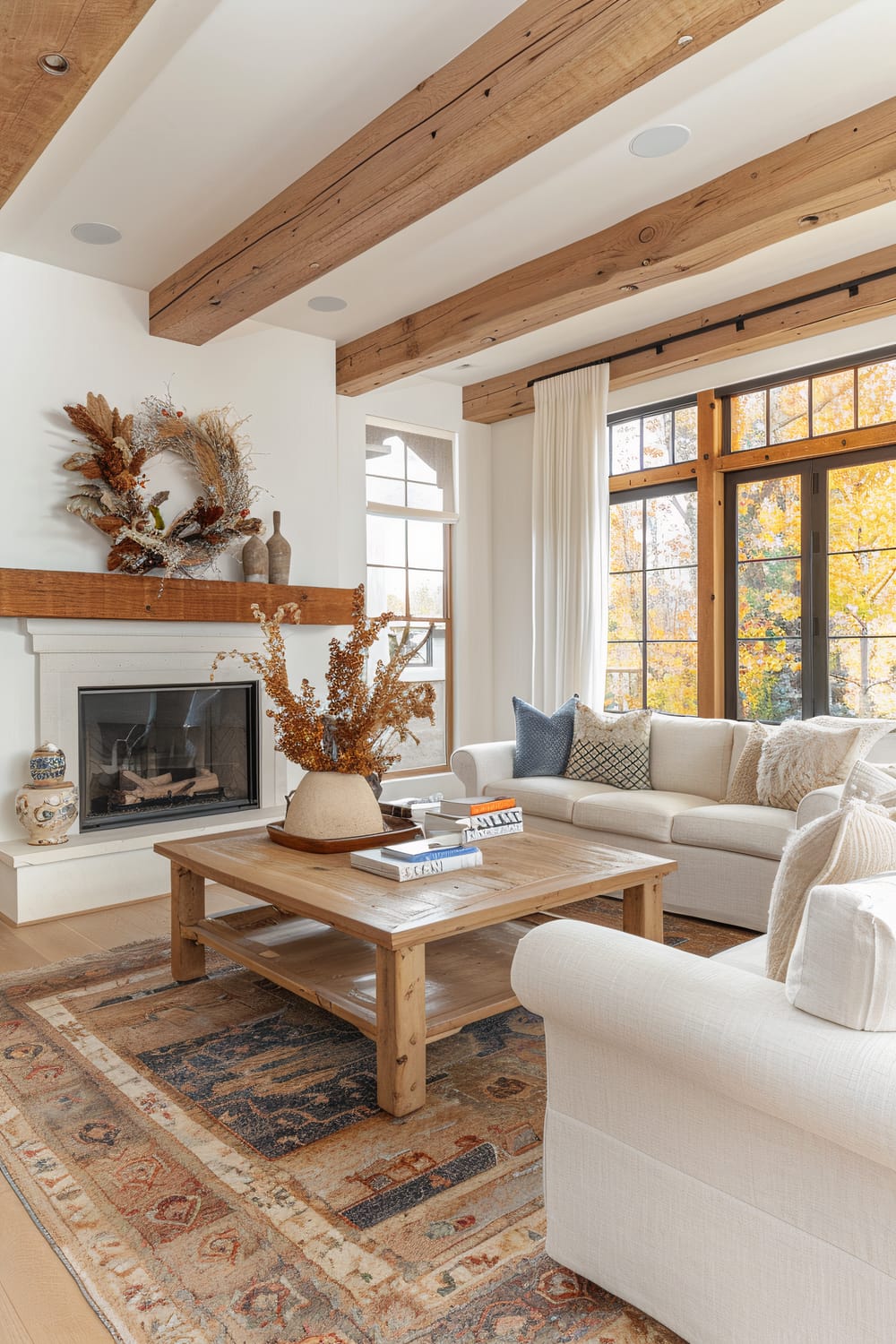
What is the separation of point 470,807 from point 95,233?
2820 mm

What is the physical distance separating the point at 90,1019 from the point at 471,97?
115 inches

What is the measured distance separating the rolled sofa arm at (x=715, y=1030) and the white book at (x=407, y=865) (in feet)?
3.16

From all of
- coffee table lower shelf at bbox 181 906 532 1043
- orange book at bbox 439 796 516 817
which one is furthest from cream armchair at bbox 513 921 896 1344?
orange book at bbox 439 796 516 817

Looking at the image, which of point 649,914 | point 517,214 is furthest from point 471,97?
point 649,914

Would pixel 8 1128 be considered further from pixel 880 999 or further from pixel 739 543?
pixel 739 543

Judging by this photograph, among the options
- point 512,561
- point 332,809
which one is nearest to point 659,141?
point 332,809

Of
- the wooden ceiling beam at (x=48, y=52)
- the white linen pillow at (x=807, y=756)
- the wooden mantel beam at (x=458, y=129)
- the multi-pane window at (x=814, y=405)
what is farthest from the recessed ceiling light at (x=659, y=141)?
the white linen pillow at (x=807, y=756)

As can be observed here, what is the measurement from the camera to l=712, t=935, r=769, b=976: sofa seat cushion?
178cm

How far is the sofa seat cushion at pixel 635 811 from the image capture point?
3.74 m

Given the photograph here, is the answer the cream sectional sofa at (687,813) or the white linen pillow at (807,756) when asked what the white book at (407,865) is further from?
the white linen pillow at (807,756)

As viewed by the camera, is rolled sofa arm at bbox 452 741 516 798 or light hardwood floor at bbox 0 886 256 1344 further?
rolled sofa arm at bbox 452 741 516 798

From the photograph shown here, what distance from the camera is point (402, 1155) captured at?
1.93 metres

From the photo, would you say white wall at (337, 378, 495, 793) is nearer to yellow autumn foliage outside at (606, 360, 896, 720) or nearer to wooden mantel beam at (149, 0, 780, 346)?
Result: yellow autumn foliage outside at (606, 360, 896, 720)

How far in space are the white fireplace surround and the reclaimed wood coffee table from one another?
1.08 metres
